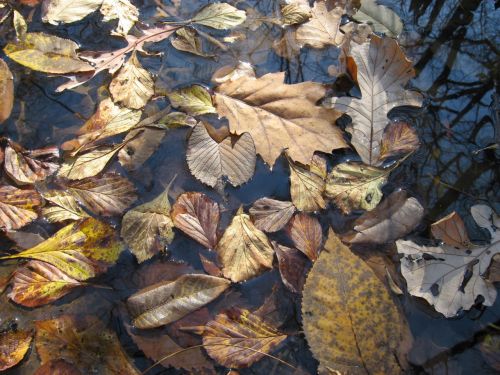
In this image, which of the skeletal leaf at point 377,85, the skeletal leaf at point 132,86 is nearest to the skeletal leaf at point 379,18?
the skeletal leaf at point 377,85

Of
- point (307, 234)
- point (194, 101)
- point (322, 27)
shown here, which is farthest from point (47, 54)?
point (307, 234)

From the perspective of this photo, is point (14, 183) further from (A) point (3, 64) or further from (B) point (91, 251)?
(A) point (3, 64)

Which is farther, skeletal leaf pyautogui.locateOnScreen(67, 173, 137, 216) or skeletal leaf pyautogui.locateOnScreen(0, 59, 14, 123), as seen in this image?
skeletal leaf pyautogui.locateOnScreen(0, 59, 14, 123)

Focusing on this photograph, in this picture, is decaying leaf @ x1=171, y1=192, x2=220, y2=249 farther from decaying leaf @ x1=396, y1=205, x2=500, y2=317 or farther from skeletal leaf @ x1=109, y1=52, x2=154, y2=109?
decaying leaf @ x1=396, y1=205, x2=500, y2=317

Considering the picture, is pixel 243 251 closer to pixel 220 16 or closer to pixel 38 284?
pixel 38 284

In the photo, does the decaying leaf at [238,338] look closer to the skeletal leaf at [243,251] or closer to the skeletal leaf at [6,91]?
the skeletal leaf at [243,251]

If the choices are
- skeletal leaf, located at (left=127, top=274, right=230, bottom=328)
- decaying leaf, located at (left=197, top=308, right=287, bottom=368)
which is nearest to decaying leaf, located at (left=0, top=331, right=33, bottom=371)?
skeletal leaf, located at (left=127, top=274, right=230, bottom=328)

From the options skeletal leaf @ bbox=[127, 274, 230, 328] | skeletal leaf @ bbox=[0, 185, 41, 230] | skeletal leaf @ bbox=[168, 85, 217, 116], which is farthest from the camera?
skeletal leaf @ bbox=[168, 85, 217, 116]
